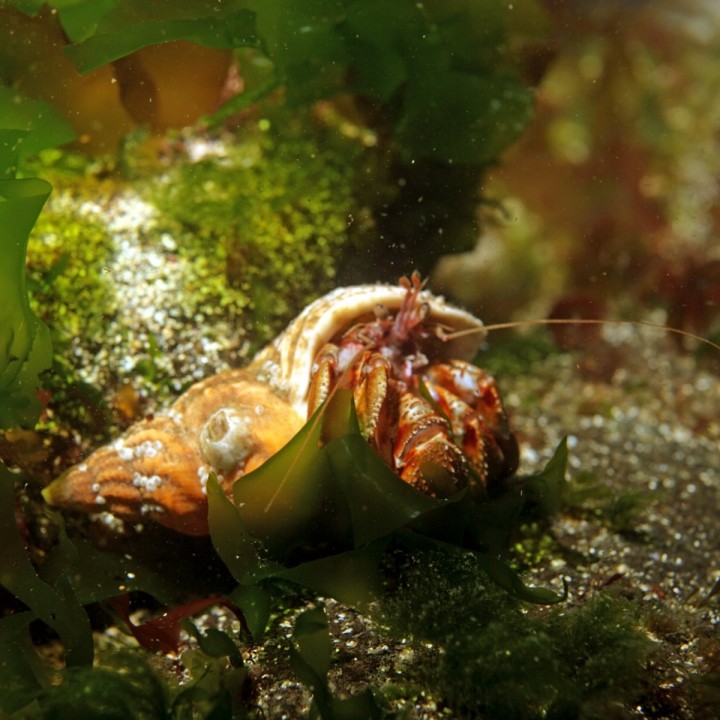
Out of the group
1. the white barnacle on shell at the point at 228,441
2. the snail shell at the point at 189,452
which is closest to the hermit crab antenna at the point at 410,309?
the snail shell at the point at 189,452

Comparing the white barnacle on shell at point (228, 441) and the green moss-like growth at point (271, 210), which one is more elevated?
the green moss-like growth at point (271, 210)

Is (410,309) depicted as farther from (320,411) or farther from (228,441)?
(228,441)

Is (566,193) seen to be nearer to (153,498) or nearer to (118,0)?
(118,0)

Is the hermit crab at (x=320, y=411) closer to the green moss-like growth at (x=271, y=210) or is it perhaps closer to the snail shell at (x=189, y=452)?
the snail shell at (x=189, y=452)

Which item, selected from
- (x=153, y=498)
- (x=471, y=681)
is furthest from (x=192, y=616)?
(x=471, y=681)

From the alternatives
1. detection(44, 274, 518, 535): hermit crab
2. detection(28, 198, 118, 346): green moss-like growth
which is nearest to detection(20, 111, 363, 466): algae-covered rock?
detection(28, 198, 118, 346): green moss-like growth

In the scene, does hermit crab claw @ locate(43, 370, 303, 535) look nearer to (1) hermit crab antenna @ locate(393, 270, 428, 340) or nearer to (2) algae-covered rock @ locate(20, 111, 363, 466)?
(2) algae-covered rock @ locate(20, 111, 363, 466)

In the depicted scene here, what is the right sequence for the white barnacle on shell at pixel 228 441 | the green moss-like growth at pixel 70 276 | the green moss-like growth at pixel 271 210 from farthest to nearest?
the green moss-like growth at pixel 271 210 < the green moss-like growth at pixel 70 276 < the white barnacle on shell at pixel 228 441
